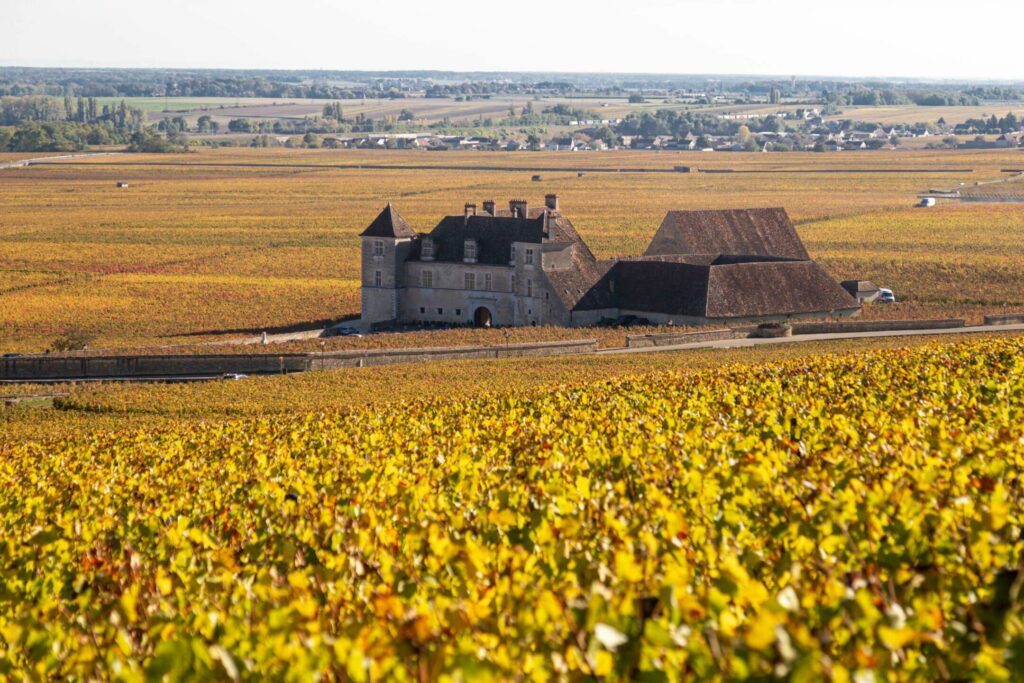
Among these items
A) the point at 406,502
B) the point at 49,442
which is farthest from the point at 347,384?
the point at 406,502

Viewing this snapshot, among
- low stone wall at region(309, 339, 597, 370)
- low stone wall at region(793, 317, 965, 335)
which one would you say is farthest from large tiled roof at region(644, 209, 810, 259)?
low stone wall at region(309, 339, 597, 370)

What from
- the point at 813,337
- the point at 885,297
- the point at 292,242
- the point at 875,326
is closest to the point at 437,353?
the point at 813,337

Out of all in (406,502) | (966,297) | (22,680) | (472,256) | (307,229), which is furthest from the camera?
(307,229)

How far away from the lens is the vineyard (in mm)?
8320

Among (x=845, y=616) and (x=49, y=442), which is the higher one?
(x=845, y=616)

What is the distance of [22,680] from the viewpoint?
1019cm

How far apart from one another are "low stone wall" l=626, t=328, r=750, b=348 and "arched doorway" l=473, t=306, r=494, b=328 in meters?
12.7

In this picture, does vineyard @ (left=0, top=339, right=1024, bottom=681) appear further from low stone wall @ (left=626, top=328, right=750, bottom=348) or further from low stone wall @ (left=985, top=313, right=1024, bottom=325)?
low stone wall @ (left=985, top=313, right=1024, bottom=325)

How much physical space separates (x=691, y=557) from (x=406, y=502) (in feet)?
15.9

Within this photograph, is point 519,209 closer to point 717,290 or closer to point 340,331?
point 340,331

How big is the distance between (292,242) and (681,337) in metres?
68.3

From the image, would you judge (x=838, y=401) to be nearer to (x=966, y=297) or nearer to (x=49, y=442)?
(x=49, y=442)

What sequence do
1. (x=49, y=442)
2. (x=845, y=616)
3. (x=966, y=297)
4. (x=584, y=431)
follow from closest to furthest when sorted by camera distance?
(x=845, y=616), (x=584, y=431), (x=49, y=442), (x=966, y=297)

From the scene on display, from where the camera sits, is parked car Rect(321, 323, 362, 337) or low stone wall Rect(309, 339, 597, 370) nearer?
low stone wall Rect(309, 339, 597, 370)
